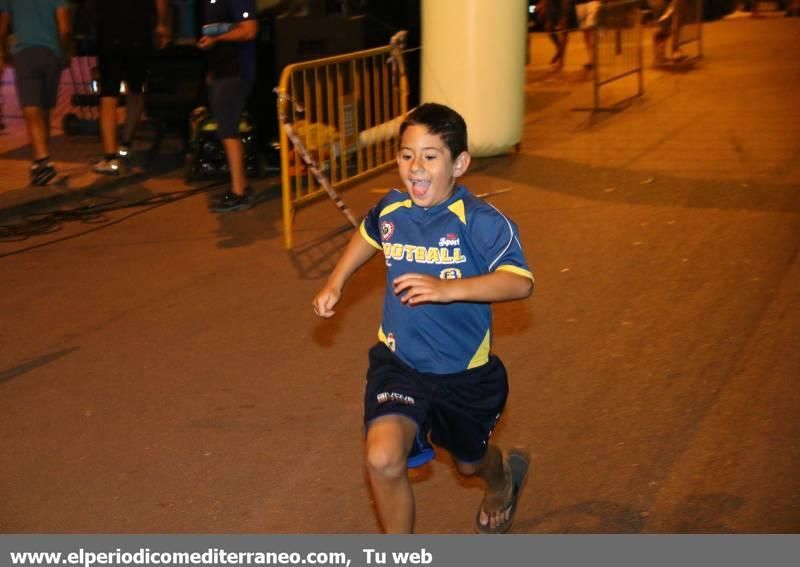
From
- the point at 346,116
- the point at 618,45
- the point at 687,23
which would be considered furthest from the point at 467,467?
the point at 687,23

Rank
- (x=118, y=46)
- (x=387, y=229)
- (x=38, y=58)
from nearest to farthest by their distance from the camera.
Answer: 1. (x=387, y=229)
2. (x=38, y=58)
3. (x=118, y=46)

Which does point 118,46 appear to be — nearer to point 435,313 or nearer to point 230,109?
point 230,109

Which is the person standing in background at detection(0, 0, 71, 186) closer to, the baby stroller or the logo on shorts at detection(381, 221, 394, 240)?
the baby stroller

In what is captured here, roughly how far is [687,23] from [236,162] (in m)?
14.0

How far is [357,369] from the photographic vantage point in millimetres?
6496

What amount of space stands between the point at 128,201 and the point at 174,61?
2.38 metres

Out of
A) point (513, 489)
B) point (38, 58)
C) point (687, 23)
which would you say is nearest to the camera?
point (513, 489)

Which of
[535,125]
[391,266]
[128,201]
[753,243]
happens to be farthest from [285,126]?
[535,125]

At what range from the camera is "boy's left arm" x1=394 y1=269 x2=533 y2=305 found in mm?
3695

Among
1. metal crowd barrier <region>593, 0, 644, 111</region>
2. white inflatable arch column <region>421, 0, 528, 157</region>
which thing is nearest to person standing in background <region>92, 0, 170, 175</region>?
white inflatable arch column <region>421, 0, 528, 157</region>

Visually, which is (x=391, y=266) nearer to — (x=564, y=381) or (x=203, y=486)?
(x=203, y=486)

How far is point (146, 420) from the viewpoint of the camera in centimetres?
582

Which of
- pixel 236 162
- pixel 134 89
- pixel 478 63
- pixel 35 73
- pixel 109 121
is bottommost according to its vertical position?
pixel 236 162

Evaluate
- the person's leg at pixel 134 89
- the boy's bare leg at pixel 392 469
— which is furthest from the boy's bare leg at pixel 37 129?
the boy's bare leg at pixel 392 469
